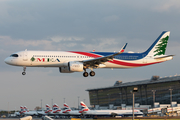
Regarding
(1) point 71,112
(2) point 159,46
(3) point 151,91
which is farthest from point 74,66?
(3) point 151,91

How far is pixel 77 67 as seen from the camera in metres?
54.9

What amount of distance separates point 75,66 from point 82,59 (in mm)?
3112

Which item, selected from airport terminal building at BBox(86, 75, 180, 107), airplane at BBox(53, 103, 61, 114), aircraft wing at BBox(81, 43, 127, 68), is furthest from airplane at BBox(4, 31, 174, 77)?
airport terminal building at BBox(86, 75, 180, 107)

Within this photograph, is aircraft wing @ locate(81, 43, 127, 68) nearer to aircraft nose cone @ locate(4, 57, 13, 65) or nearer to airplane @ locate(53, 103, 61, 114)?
aircraft nose cone @ locate(4, 57, 13, 65)

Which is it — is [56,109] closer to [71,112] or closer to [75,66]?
[71,112]

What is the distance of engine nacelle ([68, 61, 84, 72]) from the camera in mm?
54531

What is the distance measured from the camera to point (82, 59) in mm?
57031

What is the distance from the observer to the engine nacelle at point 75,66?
179 ft

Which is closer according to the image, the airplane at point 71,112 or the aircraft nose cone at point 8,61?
the aircraft nose cone at point 8,61

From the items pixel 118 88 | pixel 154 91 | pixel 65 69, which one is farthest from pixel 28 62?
pixel 118 88

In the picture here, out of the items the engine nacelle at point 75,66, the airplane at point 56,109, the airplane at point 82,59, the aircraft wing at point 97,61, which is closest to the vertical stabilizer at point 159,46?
the airplane at point 82,59

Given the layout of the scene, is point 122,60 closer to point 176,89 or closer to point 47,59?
point 47,59

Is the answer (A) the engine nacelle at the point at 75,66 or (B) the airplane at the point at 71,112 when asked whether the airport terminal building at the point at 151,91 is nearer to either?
(B) the airplane at the point at 71,112

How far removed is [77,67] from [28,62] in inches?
396
